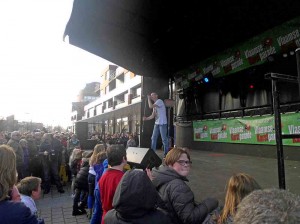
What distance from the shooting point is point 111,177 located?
3764 mm

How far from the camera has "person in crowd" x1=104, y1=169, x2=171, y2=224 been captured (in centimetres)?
229

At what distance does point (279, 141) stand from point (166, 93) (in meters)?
8.73

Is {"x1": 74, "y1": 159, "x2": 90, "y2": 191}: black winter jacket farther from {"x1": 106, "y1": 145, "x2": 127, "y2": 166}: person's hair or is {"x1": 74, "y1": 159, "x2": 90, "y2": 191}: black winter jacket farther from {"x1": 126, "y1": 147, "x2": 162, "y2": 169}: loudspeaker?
{"x1": 106, "y1": 145, "x2": 127, "y2": 166}: person's hair

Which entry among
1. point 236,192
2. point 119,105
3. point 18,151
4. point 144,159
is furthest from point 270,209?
point 119,105

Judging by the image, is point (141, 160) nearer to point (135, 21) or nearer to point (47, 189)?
point (135, 21)

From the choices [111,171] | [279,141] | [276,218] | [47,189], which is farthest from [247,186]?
[47,189]

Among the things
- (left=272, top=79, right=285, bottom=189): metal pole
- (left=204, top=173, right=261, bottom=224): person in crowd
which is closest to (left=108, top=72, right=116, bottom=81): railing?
(left=272, top=79, right=285, bottom=189): metal pole

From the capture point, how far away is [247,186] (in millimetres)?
2541

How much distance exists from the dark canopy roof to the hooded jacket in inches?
213

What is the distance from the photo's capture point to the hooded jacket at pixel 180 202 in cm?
282

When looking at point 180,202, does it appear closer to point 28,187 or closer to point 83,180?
point 28,187

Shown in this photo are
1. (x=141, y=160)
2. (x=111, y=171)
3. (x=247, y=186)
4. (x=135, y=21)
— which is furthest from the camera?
(x=135, y=21)


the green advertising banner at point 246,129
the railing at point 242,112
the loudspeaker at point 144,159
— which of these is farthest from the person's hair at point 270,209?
the railing at point 242,112

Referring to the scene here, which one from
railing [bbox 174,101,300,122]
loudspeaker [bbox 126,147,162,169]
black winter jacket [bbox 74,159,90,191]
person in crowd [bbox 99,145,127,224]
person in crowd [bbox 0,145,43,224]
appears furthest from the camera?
railing [bbox 174,101,300,122]
